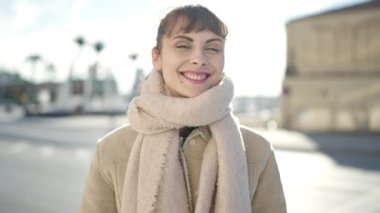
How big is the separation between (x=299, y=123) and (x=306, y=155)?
39.7 ft

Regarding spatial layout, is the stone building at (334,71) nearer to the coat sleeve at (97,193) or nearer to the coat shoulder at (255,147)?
the coat shoulder at (255,147)

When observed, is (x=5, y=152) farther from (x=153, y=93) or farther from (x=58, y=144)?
(x=153, y=93)

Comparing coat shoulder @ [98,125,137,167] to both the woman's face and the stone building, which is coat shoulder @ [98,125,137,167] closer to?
the woman's face

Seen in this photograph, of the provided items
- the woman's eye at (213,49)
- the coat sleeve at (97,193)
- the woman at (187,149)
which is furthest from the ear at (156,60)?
the coat sleeve at (97,193)

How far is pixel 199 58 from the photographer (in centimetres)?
190

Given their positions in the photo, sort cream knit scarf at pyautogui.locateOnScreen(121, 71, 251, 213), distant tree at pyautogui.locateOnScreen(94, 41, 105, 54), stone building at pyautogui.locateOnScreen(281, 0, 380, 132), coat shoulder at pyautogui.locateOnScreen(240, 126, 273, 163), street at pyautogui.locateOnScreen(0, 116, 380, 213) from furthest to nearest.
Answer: distant tree at pyautogui.locateOnScreen(94, 41, 105, 54) < stone building at pyautogui.locateOnScreen(281, 0, 380, 132) < street at pyautogui.locateOnScreen(0, 116, 380, 213) < coat shoulder at pyautogui.locateOnScreen(240, 126, 273, 163) < cream knit scarf at pyautogui.locateOnScreen(121, 71, 251, 213)

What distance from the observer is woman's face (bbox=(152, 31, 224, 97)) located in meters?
1.92

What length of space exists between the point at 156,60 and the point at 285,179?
9.09 m

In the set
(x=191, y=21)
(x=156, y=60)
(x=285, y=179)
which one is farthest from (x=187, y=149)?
(x=285, y=179)

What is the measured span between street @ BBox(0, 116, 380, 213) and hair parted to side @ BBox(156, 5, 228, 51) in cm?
603

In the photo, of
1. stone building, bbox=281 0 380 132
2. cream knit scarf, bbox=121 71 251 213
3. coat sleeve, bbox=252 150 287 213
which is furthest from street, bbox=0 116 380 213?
stone building, bbox=281 0 380 132

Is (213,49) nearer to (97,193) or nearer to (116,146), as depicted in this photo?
(116,146)

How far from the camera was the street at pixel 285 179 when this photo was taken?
7.92m

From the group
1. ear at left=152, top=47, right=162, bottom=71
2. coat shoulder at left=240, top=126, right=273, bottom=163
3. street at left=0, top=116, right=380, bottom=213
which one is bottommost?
street at left=0, top=116, right=380, bottom=213
